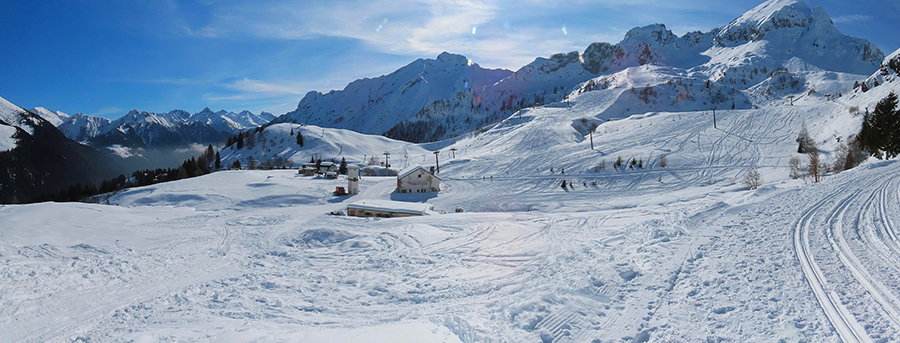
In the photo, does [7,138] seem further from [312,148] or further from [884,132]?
[884,132]

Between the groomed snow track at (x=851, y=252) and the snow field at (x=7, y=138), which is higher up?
the snow field at (x=7, y=138)

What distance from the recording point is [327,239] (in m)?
18.8

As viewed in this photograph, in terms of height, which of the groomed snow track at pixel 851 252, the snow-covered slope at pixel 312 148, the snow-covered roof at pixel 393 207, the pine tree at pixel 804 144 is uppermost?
the snow-covered slope at pixel 312 148

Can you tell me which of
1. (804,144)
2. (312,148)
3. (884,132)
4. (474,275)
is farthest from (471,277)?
(312,148)

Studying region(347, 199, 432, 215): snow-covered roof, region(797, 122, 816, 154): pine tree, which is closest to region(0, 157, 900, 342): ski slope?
region(347, 199, 432, 215): snow-covered roof

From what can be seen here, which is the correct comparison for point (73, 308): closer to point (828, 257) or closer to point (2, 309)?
point (2, 309)

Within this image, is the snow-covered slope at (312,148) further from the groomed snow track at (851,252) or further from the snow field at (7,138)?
the snow field at (7,138)

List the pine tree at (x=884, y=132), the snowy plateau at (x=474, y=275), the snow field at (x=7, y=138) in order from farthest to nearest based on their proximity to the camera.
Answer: the snow field at (x=7, y=138)
the pine tree at (x=884, y=132)
the snowy plateau at (x=474, y=275)

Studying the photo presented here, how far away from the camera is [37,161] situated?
483 ft

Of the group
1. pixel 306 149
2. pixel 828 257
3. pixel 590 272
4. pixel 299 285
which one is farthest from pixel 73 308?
pixel 306 149

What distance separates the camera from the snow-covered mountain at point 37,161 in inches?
5207

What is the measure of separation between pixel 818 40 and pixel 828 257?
25935 centimetres

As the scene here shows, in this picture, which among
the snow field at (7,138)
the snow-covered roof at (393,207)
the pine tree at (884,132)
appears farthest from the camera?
the snow field at (7,138)

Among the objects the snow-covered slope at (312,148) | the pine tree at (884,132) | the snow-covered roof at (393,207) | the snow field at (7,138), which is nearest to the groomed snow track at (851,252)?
the pine tree at (884,132)
